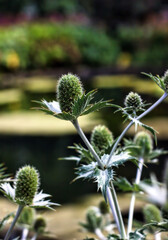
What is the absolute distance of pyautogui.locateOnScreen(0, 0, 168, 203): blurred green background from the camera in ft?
14.2

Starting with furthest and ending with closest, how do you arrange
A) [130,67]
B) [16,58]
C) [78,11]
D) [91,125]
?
[78,11] → [130,67] → [16,58] → [91,125]

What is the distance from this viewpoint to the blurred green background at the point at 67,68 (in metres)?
4.32

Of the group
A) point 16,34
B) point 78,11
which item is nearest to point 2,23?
point 16,34

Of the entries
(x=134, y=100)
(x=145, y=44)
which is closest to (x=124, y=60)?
(x=145, y=44)

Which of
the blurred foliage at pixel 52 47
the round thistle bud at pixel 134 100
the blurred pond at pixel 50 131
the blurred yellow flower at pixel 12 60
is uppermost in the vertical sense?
the blurred foliage at pixel 52 47

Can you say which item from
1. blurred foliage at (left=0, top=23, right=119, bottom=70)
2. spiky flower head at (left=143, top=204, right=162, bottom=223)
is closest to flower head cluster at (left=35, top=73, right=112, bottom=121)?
spiky flower head at (left=143, top=204, right=162, bottom=223)

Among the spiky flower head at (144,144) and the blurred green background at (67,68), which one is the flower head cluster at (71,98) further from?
the blurred green background at (67,68)

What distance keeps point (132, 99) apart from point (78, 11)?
19.9m

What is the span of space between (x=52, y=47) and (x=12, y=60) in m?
1.61

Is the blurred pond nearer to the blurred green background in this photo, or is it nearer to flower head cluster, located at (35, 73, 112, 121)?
the blurred green background

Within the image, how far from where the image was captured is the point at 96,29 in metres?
14.4

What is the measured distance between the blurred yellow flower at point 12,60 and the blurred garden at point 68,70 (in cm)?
2

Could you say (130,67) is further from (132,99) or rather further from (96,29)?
(132,99)

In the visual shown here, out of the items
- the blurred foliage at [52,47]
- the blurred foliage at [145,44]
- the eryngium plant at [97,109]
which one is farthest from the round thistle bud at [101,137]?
the blurred foliage at [145,44]
